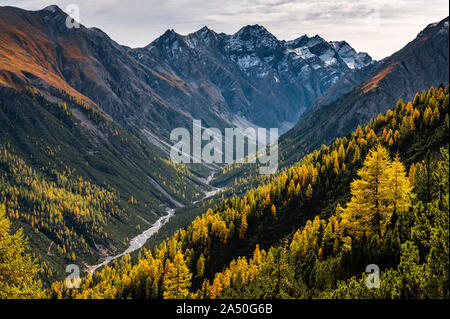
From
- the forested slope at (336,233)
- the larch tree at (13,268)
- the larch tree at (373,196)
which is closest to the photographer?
the forested slope at (336,233)

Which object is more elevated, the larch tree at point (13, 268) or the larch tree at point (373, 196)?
the larch tree at point (373, 196)

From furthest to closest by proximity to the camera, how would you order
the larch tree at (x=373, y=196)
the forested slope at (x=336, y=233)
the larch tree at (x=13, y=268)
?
1. the larch tree at (x=373, y=196)
2. the larch tree at (x=13, y=268)
3. the forested slope at (x=336, y=233)

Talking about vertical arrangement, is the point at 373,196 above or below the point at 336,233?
above

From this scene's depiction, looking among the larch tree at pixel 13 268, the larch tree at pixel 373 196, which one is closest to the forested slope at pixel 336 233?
the larch tree at pixel 373 196

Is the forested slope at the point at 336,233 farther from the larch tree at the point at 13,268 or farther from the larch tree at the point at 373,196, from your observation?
the larch tree at the point at 13,268

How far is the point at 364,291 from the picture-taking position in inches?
1407

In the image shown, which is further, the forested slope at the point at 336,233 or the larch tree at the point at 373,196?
the larch tree at the point at 373,196

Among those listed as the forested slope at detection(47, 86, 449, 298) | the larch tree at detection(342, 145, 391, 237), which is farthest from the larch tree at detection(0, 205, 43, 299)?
the larch tree at detection(342, 145, 391, 237)

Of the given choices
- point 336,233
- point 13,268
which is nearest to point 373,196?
point 336,233

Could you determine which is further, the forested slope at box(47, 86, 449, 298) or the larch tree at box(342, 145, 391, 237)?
the larch tree at box(342, 145, 391, 237)

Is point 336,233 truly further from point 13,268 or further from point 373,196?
point 13,268

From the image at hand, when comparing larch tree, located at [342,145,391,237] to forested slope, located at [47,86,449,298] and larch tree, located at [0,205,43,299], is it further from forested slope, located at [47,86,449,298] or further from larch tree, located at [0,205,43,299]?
larch tree, located at [0,205,43,299]
